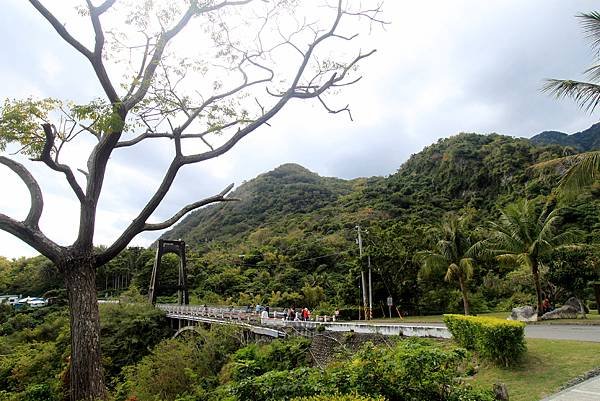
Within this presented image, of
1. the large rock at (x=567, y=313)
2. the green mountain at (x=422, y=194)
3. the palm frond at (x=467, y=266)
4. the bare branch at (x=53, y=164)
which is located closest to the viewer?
the bare branch at (x=53, y=164)

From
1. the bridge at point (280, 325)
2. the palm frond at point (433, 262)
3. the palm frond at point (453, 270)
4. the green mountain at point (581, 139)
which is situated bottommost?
the bridge at point (280, 325)

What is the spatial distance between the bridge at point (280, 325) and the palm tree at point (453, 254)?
4371mm

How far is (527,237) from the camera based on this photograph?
1608 centimetres

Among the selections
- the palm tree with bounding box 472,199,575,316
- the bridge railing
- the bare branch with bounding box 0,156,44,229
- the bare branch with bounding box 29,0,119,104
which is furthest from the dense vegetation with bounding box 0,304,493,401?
the palm tree with bounding box 472,199,575,316

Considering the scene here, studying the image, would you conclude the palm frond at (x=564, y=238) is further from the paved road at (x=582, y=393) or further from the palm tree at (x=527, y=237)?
the paved road at (x=582, y=393)

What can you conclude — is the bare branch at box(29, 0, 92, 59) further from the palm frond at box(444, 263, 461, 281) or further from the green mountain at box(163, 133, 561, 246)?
the green mountain at box(163, 133, 561, 246)

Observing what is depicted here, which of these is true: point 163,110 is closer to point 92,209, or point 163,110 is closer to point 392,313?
point 92,209

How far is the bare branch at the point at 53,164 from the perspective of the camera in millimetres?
6266

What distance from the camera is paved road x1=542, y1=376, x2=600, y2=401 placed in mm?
5789

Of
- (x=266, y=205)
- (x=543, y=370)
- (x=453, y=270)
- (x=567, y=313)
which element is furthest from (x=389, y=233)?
(x=266, y=205)

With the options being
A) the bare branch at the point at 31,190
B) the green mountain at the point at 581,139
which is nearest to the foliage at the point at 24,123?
the bare branch at the point at 31,190

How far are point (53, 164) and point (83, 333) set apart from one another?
2707mm

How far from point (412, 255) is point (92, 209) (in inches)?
794

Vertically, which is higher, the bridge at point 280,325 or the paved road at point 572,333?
the paved road at point 572,333
